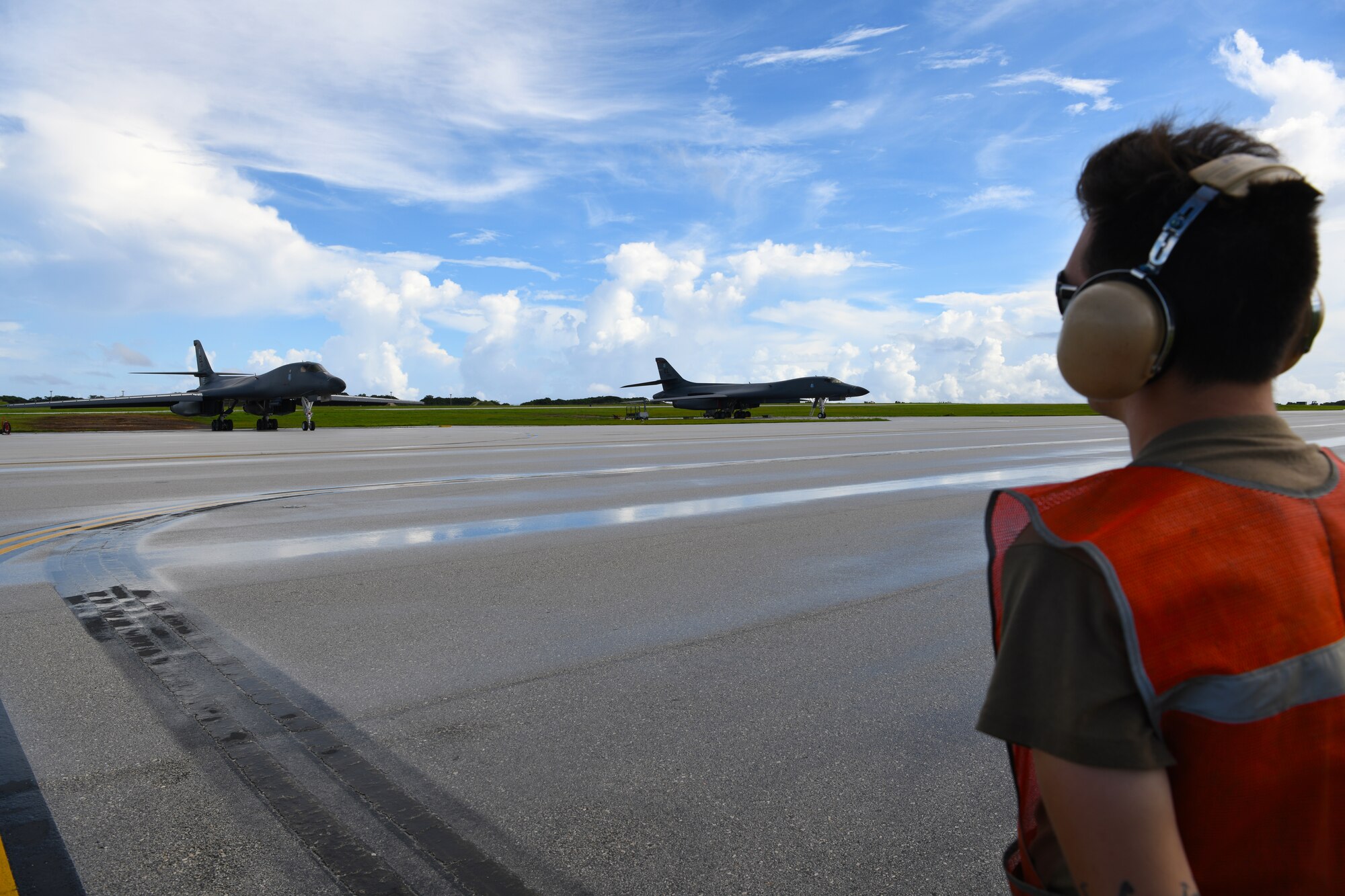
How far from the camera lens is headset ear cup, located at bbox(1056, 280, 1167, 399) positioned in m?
1.33

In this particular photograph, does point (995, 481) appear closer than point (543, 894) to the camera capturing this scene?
No

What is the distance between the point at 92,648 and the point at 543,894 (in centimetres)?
399

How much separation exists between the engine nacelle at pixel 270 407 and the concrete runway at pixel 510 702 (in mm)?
32645

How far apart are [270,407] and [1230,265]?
44.5m

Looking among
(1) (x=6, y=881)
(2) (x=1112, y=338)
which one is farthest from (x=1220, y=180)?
(1) (x=6, y=881)

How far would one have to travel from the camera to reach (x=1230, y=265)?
132cm

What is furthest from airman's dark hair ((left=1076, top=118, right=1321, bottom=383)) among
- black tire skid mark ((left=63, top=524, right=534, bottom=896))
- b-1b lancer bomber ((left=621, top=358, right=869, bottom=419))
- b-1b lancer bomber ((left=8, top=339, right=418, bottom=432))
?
b-1b lancer bomber ((left=621, top=358, right=869, bottom=419))

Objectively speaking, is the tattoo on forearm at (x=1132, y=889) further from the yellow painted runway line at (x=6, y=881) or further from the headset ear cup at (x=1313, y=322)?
the yellow painted runway line at (x=6, y=881)

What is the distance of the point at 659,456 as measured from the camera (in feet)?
69.4

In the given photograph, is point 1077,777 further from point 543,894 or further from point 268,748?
point 268,748

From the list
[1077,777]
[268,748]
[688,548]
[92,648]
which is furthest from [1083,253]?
[688,548]

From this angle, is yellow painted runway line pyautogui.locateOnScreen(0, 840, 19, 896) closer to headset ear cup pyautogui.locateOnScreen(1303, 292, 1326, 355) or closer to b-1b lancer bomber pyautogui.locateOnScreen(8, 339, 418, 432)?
headset ear cup pyautogui.locateOnScreen(1303, 292, 1326, 355)

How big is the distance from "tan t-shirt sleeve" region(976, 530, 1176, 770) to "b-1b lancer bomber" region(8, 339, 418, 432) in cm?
3942

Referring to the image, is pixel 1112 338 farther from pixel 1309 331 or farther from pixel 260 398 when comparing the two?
pixel 260 398
